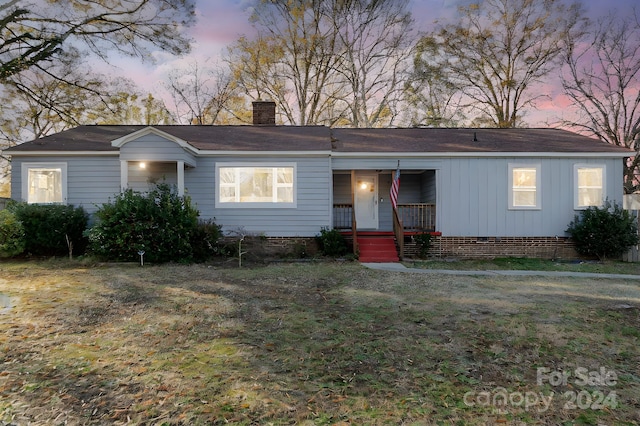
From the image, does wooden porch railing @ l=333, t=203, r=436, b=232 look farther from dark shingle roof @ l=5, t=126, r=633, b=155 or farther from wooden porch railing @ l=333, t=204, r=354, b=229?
dark shingle roof @ l=5, t=126, r=633, b=155

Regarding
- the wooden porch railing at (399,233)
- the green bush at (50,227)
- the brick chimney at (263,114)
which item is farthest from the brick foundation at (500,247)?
the green bush at (50,227)

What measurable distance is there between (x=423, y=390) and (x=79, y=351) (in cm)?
312

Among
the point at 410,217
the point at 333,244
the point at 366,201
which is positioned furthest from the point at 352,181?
the point at 410,217

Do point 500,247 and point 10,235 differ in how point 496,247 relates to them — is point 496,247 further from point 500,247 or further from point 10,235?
point 10,235

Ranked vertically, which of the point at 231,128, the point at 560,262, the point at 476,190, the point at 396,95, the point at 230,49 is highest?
the point at 230,49

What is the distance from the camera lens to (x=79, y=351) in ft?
11.6

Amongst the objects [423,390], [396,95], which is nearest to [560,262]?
[423,390]

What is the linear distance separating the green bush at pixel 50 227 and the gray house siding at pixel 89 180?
550 mm

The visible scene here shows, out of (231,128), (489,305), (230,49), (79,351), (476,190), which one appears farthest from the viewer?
(230,49)

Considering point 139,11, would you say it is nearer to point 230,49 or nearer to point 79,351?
point 230,49

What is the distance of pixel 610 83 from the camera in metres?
20.3

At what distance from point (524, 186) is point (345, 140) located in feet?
18.9

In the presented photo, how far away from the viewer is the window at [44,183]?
1092 cm

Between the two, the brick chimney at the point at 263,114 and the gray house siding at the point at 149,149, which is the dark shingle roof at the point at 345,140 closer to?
the brick chimney at the point at 263,114
